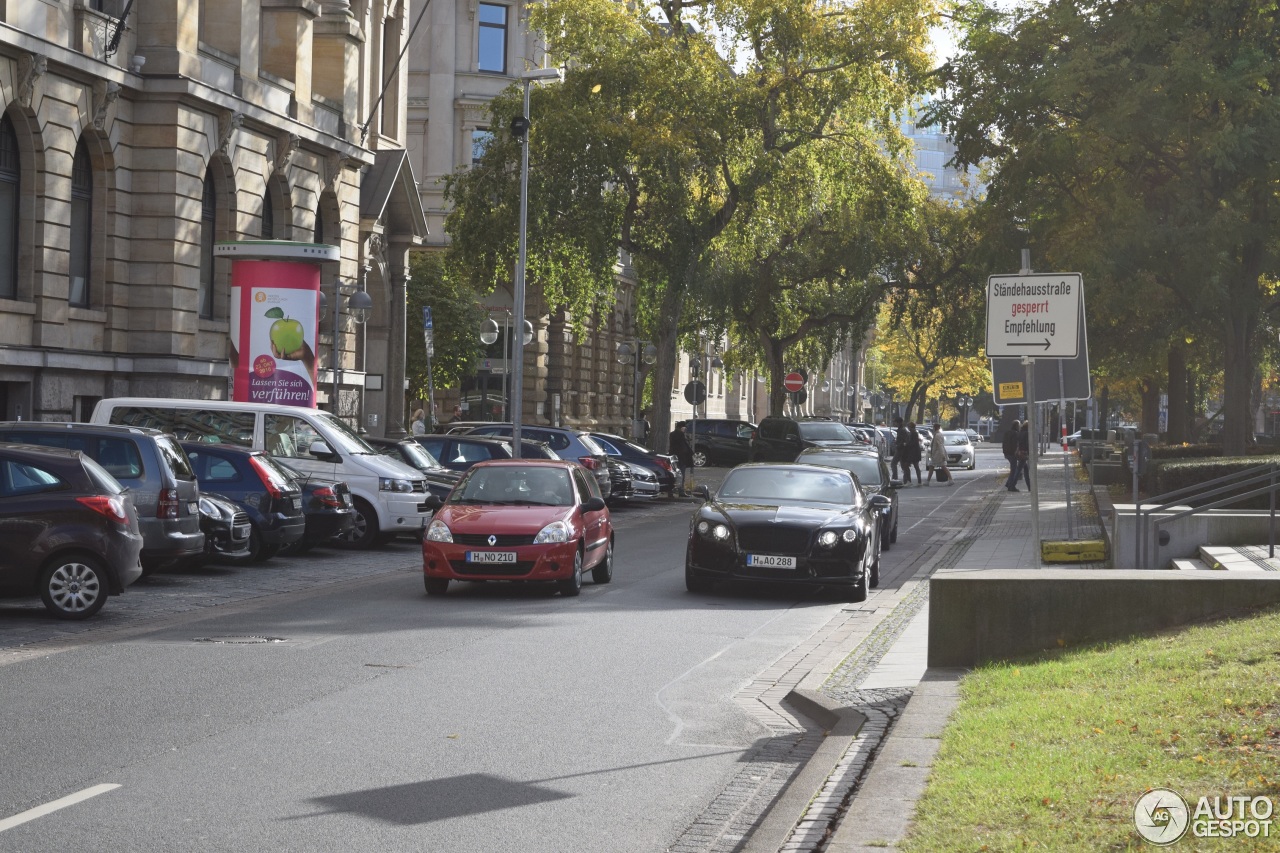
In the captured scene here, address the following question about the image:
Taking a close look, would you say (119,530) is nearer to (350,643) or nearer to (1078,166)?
(350,643)

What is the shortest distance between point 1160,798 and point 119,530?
10147 mm

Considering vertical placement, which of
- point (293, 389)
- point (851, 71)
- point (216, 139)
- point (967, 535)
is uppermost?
point (851, 71)

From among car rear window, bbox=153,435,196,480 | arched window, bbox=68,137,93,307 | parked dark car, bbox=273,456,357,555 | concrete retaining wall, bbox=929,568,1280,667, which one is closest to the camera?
concrete retaining wall, bbox=929,568,1280,667

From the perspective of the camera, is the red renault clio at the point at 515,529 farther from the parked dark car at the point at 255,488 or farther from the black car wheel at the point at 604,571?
the parked dark car at the point at 255,488

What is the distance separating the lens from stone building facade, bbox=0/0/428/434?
26531 millimetres

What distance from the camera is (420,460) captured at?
86.3ft

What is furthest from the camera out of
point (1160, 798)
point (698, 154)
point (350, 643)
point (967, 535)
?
point (698, 154)

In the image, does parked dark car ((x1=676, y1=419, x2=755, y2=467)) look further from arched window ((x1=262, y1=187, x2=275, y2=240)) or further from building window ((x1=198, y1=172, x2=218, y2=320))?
building window ((x1=198, y1=172, x2=218, y2=320))

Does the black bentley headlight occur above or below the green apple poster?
below

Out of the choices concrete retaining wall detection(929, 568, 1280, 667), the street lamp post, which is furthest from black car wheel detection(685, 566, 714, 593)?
the street lamp post

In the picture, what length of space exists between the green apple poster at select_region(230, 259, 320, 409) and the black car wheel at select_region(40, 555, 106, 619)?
1176 centimetres

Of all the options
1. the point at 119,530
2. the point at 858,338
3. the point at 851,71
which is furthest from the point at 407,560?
the point at 858,338

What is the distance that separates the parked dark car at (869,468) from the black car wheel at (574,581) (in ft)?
25.9

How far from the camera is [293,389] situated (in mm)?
26297
